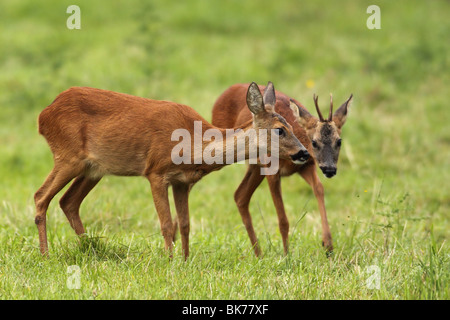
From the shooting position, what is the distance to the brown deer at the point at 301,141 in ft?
21.6

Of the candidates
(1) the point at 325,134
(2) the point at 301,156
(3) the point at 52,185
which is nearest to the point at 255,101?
(2) the point at 301,156

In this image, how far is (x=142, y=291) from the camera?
5094mm

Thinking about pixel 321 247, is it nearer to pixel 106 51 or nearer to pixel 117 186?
pixel 117 186

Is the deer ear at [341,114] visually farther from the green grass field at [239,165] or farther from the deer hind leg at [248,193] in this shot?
the deer hind leg at [248,193]

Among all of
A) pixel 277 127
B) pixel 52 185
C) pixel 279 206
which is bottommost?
pixel 279 206

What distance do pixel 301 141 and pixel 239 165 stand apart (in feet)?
12.5

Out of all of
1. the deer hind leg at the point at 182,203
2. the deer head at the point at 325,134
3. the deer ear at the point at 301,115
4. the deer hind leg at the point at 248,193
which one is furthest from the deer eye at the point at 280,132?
the deer hind leg at the point at 248,193

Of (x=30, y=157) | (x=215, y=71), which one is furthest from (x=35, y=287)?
(x=215, y=71)

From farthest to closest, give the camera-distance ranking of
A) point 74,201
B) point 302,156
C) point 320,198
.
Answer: point 320,198
point 74,201
point 302,156

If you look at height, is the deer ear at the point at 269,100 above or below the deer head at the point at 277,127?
above

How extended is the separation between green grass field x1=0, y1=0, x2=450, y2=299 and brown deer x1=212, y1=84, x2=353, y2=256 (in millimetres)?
197

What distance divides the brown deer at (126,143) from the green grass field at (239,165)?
1.46ft

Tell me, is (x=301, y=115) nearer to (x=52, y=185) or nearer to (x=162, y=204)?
(x=162, y=204)

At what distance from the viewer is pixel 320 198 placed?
6.88m
